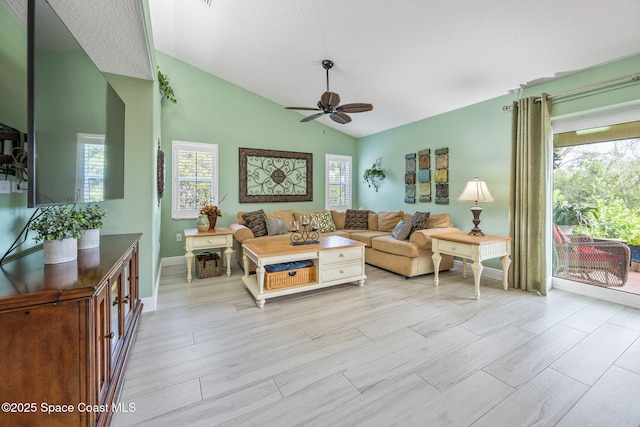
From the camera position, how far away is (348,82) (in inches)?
152

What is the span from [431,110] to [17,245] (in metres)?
4.75

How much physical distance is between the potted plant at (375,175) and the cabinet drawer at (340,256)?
246 centimetres

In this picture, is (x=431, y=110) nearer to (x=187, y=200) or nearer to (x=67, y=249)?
(x=187, y=200)

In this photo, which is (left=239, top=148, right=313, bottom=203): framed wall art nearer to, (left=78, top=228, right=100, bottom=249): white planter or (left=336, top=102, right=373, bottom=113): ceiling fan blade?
(left=336, top=102, right=373, bottom=113): ceiling fan blade

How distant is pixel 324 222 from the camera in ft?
16.2

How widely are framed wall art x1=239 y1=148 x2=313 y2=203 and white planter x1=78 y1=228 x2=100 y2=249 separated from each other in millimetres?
3106

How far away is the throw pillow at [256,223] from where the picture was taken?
4248 millimetres

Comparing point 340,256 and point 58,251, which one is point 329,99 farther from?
point 58,251

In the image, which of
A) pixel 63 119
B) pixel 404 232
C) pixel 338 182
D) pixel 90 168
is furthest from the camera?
pixel 338 182

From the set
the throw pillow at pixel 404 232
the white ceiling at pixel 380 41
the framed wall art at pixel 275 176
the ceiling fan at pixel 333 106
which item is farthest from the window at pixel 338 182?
the ceiling fan at pixel 333 106

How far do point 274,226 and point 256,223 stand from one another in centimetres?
29

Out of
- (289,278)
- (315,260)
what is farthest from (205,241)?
(315,260)

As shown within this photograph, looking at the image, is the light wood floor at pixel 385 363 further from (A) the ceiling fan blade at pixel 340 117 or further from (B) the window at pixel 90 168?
(A) the ceiling fan blade at pixel 340 117

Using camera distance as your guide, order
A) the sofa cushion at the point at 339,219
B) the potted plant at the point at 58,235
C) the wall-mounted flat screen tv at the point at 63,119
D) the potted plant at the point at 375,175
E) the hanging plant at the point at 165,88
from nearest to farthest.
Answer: the wall-mounted flat screen tv at the point at 63,119 → the potted plant at the point at 58,235 → the hanging plant at the point at 165,88 → the sofa cushion at the point at 339,219 → the potted plant at the point at 375,175
